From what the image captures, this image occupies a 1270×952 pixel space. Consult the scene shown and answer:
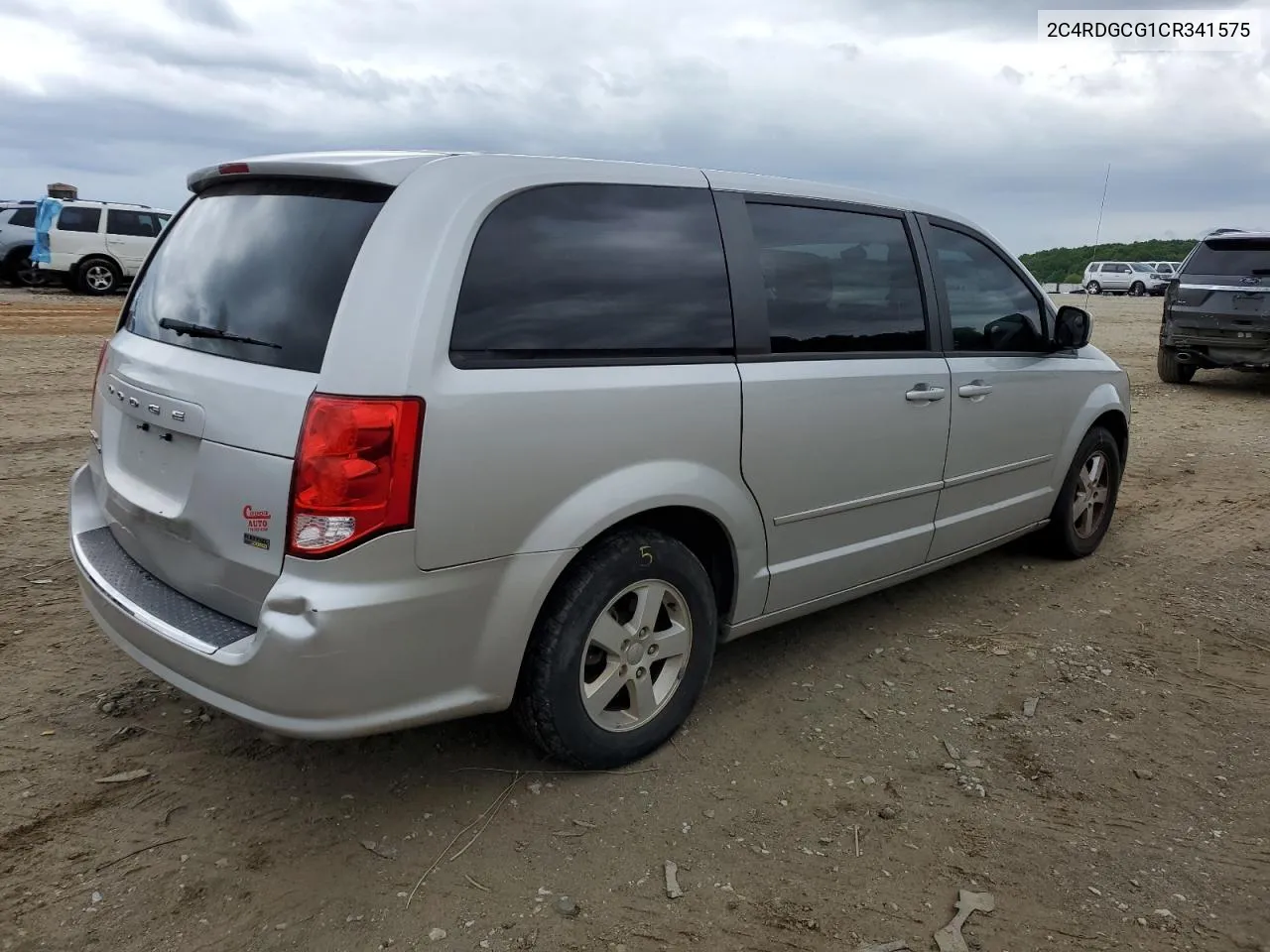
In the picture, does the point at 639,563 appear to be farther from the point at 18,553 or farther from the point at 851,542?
the point at 18,553

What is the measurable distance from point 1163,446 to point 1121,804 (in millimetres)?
6416

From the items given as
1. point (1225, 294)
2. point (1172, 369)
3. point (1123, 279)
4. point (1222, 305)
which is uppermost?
point (1123, 279)

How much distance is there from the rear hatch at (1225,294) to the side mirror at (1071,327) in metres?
8.14

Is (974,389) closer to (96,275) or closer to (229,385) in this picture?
(229,385)

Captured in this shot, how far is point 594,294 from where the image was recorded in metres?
2.97

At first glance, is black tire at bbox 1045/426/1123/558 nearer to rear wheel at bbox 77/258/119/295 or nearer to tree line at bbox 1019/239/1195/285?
rear wheel at bbox 77/258/119/295

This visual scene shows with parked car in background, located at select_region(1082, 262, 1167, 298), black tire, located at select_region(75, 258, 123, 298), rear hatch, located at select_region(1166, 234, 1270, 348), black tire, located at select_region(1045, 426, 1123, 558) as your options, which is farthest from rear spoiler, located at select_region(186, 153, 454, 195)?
parked car in background, located at select_region(1082, 262, 1167, 298)

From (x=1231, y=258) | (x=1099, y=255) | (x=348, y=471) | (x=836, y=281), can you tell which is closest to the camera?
(x=348, y=471)

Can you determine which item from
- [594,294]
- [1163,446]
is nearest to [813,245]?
[594,294]

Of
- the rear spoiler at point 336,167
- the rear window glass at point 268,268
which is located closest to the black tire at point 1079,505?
the rear spoiler at point 336,167

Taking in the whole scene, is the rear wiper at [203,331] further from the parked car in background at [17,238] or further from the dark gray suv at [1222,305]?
the parked car in background at [17,238]

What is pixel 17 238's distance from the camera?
68.4 ft

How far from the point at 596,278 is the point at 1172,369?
38.8 ft

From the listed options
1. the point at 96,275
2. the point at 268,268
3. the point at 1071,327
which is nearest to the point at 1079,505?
the point at 1071,327
